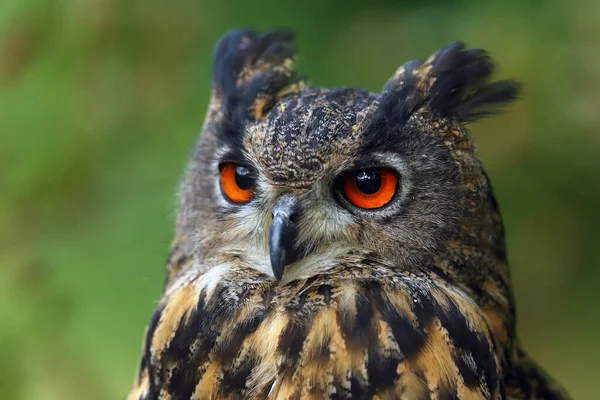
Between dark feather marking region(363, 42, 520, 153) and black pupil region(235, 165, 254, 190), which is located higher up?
dark feather marking region(363, 42, 520, 153)

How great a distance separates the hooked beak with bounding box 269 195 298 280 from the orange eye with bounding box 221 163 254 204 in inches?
4.4

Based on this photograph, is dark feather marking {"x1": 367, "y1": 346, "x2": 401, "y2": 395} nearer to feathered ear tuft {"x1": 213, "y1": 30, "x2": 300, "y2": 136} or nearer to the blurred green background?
feathered ear tuft {"x1": 213, "y1": 30, "x2": 300, "y2": 136}

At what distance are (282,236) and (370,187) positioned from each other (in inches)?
7.1

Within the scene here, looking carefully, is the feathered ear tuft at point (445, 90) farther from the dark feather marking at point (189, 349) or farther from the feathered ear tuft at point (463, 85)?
the dark feather marking at point (189, 349)

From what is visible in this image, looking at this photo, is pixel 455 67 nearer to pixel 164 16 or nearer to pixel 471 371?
pixel 471 371

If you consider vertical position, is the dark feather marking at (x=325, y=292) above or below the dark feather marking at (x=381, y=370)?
above

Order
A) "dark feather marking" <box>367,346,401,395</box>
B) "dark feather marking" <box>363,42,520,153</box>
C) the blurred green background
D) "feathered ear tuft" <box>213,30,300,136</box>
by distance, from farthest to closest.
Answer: the blurred green background < "feathered ear tuft" <box>213,30,300,136</box> < "dark feather marking" <box>363,42,520,153</box> < "dark feather marking" <box>367,346,401,395</box>

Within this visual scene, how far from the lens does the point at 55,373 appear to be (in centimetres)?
199

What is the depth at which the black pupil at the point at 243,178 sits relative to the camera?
4.38 feet

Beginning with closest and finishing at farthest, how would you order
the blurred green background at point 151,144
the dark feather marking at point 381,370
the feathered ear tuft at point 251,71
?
1. the dark feather marking at point 381,370
2. the feathered ear tuft at point 251,71
3. the blurred green background at point 151,144

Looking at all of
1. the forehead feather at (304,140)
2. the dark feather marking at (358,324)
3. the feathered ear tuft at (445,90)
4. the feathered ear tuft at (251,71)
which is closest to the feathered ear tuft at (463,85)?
the feathered ear tuft at (445,90)

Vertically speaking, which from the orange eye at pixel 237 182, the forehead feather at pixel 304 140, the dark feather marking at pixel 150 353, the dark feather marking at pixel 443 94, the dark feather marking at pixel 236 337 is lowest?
the dark feather marking at pixel 150 353

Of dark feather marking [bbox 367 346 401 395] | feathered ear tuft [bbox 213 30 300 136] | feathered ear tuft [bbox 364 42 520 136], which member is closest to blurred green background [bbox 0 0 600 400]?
feathered ear tuft [bbox 213 30 300 136]

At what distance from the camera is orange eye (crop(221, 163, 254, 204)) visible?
1.34m
